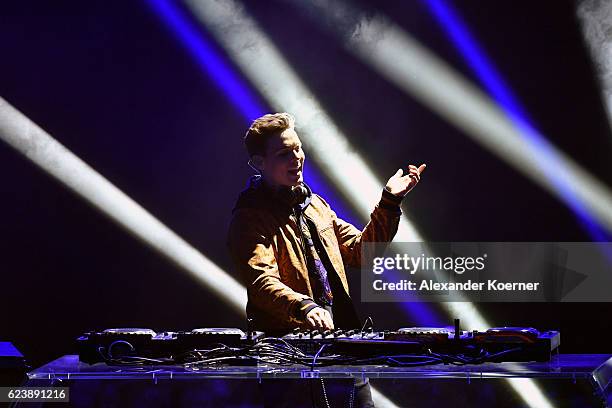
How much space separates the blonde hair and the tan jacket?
204 mm

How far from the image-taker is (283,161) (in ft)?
13.9

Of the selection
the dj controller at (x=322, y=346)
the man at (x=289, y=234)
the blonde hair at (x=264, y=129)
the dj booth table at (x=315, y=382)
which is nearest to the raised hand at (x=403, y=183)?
the man at (x=289, y=234)

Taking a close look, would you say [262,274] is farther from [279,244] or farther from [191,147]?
[191,147]

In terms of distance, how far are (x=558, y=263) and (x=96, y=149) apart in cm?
264

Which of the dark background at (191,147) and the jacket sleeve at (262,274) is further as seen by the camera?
the dark background at (191,147)

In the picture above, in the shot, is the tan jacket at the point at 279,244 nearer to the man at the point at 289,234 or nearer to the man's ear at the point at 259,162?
the man at the point at 289,234

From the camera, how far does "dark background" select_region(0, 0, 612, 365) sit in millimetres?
5035

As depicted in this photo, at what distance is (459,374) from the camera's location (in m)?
2.48

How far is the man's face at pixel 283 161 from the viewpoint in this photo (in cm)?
422

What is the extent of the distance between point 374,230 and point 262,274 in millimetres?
678

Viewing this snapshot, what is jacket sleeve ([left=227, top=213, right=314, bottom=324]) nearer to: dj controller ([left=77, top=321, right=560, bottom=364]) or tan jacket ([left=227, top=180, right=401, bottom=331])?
tan jacket ([left=227, top=180, right=401, bottom=331])

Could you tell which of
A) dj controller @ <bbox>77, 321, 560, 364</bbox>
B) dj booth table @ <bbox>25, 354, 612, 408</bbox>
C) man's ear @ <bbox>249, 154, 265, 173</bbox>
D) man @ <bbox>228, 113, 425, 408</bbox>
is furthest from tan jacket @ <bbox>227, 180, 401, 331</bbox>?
dj booth table @ <bbox>25, 354, 612, 408</bbox>

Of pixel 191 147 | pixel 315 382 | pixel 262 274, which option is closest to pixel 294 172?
pixel 262 274

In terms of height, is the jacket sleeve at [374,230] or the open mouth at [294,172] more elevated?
the open mouth at [294,172]
